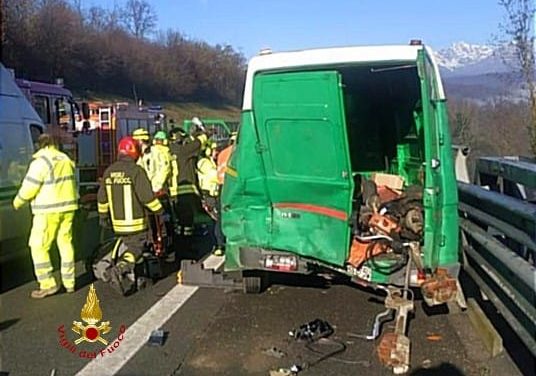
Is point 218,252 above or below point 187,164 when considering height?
below

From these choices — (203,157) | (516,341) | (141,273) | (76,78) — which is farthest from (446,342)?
(76,78)

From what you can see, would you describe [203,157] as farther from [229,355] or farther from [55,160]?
[229,355]

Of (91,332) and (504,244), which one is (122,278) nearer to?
(91,332)

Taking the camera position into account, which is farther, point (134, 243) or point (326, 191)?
point (134, 243)

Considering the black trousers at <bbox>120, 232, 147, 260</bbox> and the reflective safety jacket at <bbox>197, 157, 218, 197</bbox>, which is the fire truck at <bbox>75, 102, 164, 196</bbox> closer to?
the reflective safety jacket at <bbox>197, 157, 218, 197</bbox>

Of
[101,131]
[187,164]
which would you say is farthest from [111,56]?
[187,164]

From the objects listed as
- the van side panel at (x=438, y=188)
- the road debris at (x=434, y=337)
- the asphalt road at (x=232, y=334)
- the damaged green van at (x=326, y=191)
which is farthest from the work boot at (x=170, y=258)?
the van side panel at (x=438, y=188)

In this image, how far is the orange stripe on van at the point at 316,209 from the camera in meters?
7.04

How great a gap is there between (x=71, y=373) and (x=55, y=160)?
10.4ft

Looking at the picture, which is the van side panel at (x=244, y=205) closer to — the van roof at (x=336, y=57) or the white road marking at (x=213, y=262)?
the van roof at (x=336, y=57)

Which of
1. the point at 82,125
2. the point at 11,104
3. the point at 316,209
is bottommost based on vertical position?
the point at 316,209

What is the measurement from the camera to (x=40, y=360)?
5996 mm

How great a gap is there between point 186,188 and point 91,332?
4800 millimetres

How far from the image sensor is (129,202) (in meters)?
8.41
